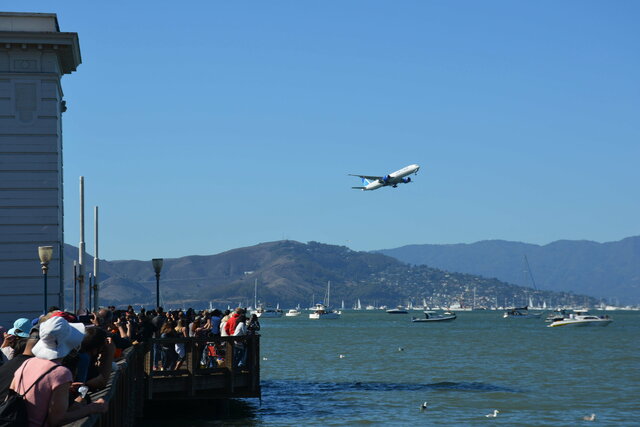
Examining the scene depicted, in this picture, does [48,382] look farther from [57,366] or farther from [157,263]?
[157,263]

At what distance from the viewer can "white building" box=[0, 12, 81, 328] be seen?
35.2 m

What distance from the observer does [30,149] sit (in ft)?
118

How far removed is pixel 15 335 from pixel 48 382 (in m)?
5.80

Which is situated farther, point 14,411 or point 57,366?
point 57,366

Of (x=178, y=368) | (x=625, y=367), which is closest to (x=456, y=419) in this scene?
(x=178, y=368)

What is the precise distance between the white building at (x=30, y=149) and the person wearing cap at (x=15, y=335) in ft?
66.4

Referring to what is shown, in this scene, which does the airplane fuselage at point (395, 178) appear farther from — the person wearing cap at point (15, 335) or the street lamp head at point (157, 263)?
the person wearing cap at point (15, 335)

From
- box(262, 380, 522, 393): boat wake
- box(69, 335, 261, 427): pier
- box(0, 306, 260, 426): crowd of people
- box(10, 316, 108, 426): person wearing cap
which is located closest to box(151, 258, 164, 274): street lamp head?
box(69, 335, 261, 427): pier

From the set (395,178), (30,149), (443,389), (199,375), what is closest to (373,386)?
(443,389)

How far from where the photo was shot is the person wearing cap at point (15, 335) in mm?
14125

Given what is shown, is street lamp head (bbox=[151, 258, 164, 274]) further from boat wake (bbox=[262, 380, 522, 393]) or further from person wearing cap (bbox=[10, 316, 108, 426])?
person wearing cap (bbox=[10, 316, 108, 426])

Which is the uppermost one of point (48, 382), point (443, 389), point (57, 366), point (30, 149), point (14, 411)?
point (30, 149)

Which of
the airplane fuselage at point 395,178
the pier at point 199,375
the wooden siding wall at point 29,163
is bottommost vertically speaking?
the pier at point 199,375

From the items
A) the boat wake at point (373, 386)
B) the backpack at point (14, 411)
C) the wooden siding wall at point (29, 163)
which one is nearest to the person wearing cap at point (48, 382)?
the backpack at point (14, 411)
